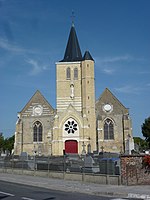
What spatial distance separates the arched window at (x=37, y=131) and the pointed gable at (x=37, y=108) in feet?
5.41

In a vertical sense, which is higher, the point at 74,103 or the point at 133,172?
the point at 74,103

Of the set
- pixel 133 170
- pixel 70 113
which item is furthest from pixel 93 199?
pixel 70 113

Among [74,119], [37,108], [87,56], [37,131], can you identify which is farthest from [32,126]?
[87,56]

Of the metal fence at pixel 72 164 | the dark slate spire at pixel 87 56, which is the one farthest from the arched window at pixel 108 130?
the metal fence at pixel 72 164

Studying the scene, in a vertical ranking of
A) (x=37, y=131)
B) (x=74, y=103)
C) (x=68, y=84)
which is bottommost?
(x=37, y=131)

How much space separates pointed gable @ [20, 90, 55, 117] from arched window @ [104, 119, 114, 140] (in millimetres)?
8845

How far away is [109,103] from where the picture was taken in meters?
52.0

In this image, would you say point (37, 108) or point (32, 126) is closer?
point (32, 126)

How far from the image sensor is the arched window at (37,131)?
5172cm

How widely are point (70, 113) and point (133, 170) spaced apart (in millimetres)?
35368

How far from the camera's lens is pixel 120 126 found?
50406 mm

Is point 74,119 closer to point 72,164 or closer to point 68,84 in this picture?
point 68,84

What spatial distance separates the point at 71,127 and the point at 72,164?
30.3m

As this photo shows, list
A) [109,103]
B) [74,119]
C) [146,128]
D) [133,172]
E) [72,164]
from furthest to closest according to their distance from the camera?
[146,128] → [109,103] → [74,119] → [72,164] → [133,172]
